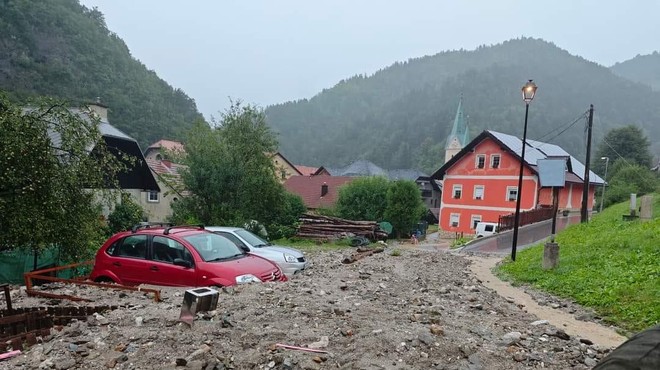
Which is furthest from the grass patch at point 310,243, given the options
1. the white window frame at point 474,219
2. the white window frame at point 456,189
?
the white window frame at point 474,219

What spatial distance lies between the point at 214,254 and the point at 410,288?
4.32 m

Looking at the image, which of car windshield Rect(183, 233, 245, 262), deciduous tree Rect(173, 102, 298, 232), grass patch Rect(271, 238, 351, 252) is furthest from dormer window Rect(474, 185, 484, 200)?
car windshield Rect(183, 233, 245, 262)

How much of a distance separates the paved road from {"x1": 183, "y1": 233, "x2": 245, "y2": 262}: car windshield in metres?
13.9

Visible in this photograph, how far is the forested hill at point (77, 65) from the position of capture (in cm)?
4678

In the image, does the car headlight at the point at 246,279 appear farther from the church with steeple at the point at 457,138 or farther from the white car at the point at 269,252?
the church with steeple at the point at 457,138

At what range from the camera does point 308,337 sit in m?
4.62

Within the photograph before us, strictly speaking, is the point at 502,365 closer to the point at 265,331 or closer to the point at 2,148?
the point at 265,331

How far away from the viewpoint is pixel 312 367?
3.87 meters

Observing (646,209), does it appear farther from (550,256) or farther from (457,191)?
(457,191)

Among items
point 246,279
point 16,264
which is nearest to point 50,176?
point 246,279

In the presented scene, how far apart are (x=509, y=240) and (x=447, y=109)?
10544cm

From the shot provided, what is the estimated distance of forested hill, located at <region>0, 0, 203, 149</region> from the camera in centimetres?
4678

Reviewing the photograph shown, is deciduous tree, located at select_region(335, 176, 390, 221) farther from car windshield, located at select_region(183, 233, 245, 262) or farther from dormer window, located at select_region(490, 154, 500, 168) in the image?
car windshield, located at select_region(183, 233, 245, 262)

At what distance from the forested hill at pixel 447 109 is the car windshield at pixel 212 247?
84237mm
